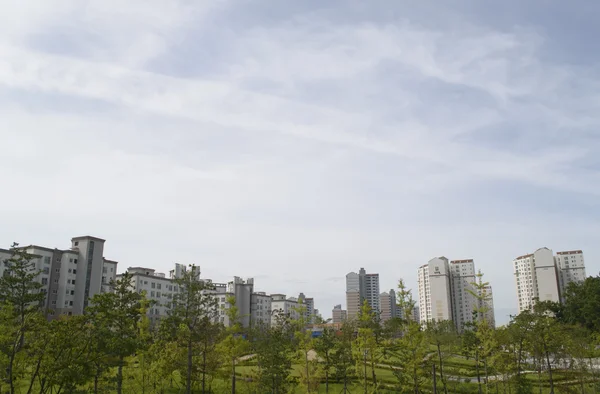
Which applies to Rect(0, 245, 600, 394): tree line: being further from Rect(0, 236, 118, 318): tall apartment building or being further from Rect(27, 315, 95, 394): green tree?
Rect(0, 236, 118, 318): tall apartment building

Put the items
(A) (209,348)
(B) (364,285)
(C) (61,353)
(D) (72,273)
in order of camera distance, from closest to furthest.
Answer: (C) (61,353) → (A) (209,348) → (D) (72,273) → (B) (364,285)

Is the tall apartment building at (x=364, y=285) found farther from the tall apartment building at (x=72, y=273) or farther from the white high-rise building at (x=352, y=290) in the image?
the tall apartment building at (x=72, y=273)

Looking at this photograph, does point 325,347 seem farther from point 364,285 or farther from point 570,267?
point 364,285

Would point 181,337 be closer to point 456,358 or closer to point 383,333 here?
point 383,333

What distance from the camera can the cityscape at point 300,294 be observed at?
168 feet

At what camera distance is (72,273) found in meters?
60.1

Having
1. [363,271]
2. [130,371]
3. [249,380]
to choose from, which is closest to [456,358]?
[249,380]

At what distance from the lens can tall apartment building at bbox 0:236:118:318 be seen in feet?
191

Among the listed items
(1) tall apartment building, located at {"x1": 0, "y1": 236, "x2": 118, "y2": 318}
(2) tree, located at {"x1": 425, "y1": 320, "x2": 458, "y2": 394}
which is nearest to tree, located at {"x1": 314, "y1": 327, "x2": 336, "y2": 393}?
(2) tree, located at {"x1": 425, "y1": 320, "x2": 458, "y2": 394}

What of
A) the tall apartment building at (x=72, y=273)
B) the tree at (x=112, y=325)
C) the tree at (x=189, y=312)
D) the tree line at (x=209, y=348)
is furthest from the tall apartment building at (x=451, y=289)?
the tree at (x=112, y=325)

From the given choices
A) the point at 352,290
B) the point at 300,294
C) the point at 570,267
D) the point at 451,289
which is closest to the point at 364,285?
the point at 352,290

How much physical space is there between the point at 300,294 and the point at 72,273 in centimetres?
2928

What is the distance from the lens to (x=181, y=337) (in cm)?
2633

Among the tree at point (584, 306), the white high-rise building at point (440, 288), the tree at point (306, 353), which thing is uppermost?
the white high-rise building at point (440, 288)
